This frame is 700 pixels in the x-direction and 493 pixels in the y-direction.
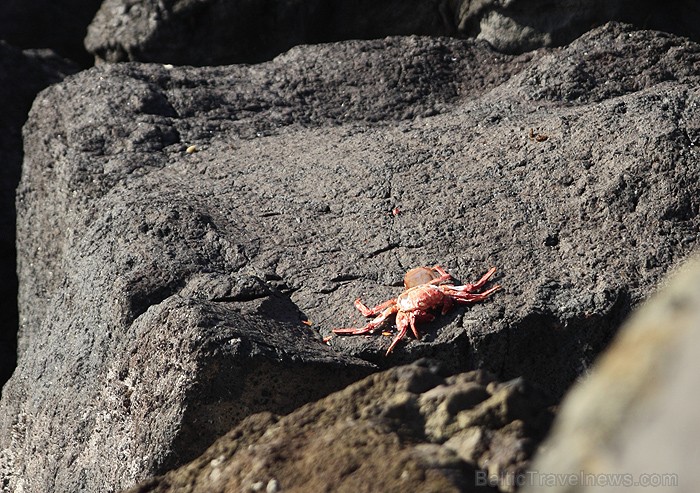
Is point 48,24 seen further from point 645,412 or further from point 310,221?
point 645,412

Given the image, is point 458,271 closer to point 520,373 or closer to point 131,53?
point 520,373

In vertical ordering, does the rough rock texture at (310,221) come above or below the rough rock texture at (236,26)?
below

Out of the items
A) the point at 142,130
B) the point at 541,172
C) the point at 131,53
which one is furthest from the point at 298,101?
the point at 131,53

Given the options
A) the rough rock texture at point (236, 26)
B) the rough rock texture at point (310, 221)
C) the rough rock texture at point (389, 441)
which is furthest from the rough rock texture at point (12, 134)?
the rough rock texture at point (389, 441)

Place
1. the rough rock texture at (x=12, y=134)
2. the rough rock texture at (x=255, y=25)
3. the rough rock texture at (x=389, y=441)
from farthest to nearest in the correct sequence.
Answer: the rough rock texture at (x=255, y=25)
the rough rock texture at (x=12, y=134)
the rough rock texture at (x=389, y=441)

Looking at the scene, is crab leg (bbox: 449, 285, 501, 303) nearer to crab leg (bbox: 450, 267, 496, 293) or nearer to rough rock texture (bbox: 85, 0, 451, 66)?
crab leg (bbox: 450, 267, 496, 293)

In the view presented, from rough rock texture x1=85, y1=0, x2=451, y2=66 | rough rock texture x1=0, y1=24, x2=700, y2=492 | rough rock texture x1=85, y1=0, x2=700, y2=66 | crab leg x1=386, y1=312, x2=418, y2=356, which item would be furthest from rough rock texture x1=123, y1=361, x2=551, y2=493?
rough rock texture x1=85, y1=0, x2=451, y2=66

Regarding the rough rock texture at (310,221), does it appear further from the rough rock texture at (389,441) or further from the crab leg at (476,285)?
the rough rock texture at (389,441)
